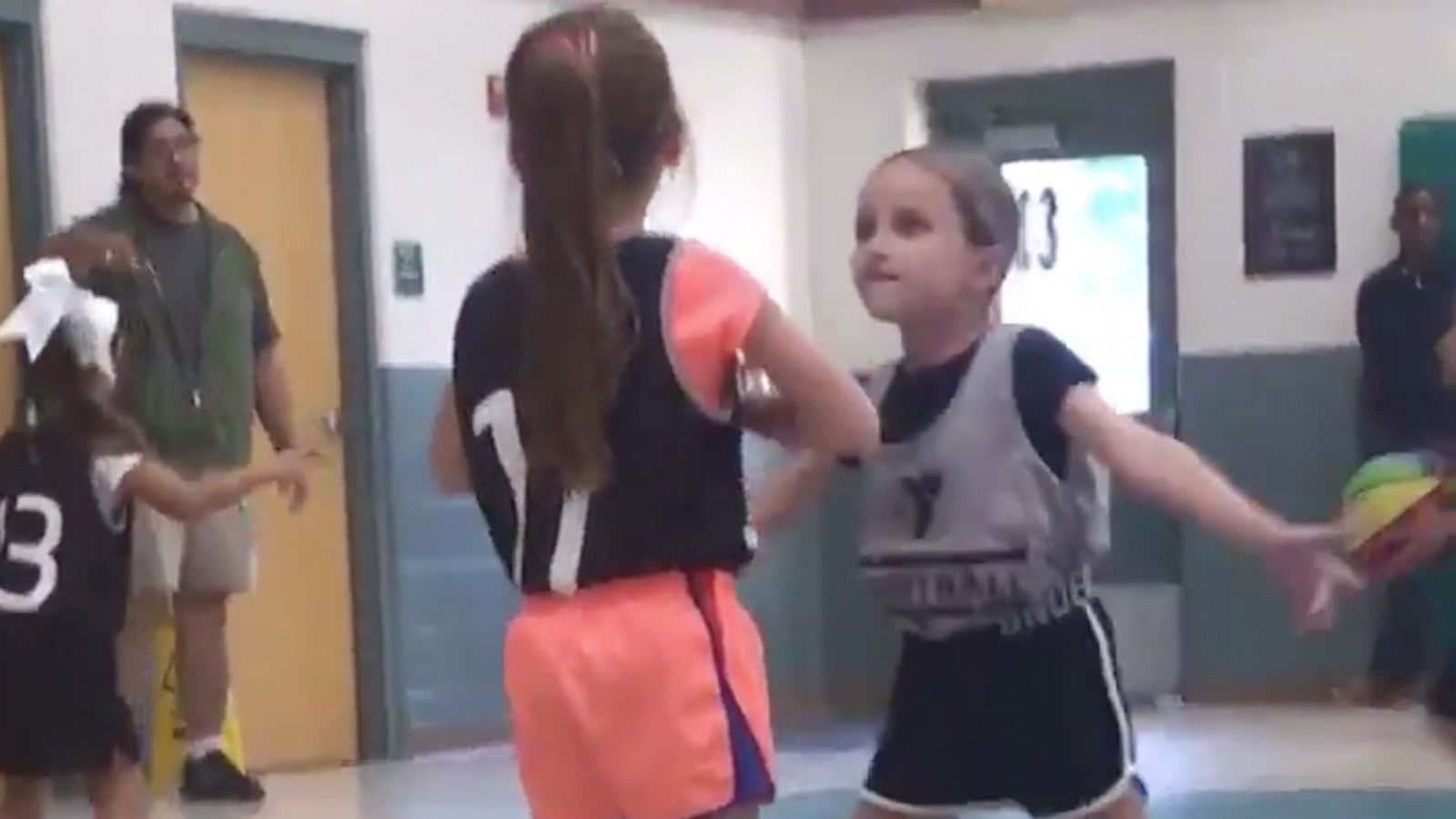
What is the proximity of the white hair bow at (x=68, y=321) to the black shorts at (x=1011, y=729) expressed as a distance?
6.68 ft

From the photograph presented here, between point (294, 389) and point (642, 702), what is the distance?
215 inches

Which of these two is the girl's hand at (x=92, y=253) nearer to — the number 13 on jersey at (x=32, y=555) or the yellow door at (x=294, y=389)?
the number 13 on jersey at (x=32, y=555)

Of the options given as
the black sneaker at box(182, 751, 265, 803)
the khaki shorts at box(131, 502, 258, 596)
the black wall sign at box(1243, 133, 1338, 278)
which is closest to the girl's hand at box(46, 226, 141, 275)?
the khaki shorts at box(131, 502, 258, 596)

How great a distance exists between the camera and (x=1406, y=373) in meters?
8.67

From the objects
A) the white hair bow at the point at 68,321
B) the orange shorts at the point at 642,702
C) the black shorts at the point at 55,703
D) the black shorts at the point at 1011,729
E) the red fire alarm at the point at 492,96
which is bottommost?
the black shorts at the point at 55,703

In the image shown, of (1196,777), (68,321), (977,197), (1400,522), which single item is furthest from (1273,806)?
(977,197)

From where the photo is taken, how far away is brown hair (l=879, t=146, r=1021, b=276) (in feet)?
10.4

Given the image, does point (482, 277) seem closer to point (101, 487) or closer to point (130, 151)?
point (101, 487)

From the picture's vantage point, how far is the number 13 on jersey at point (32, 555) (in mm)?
4535

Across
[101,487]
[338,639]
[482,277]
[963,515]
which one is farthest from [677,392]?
[338,639]

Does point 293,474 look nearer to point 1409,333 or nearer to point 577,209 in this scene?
point 577,209

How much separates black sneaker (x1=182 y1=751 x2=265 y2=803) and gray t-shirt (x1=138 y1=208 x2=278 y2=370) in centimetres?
100

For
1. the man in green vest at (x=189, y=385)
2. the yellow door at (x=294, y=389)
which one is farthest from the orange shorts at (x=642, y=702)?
the yellow door at (x=294, y=389)

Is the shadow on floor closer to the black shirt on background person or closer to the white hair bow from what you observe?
the white hair bow
